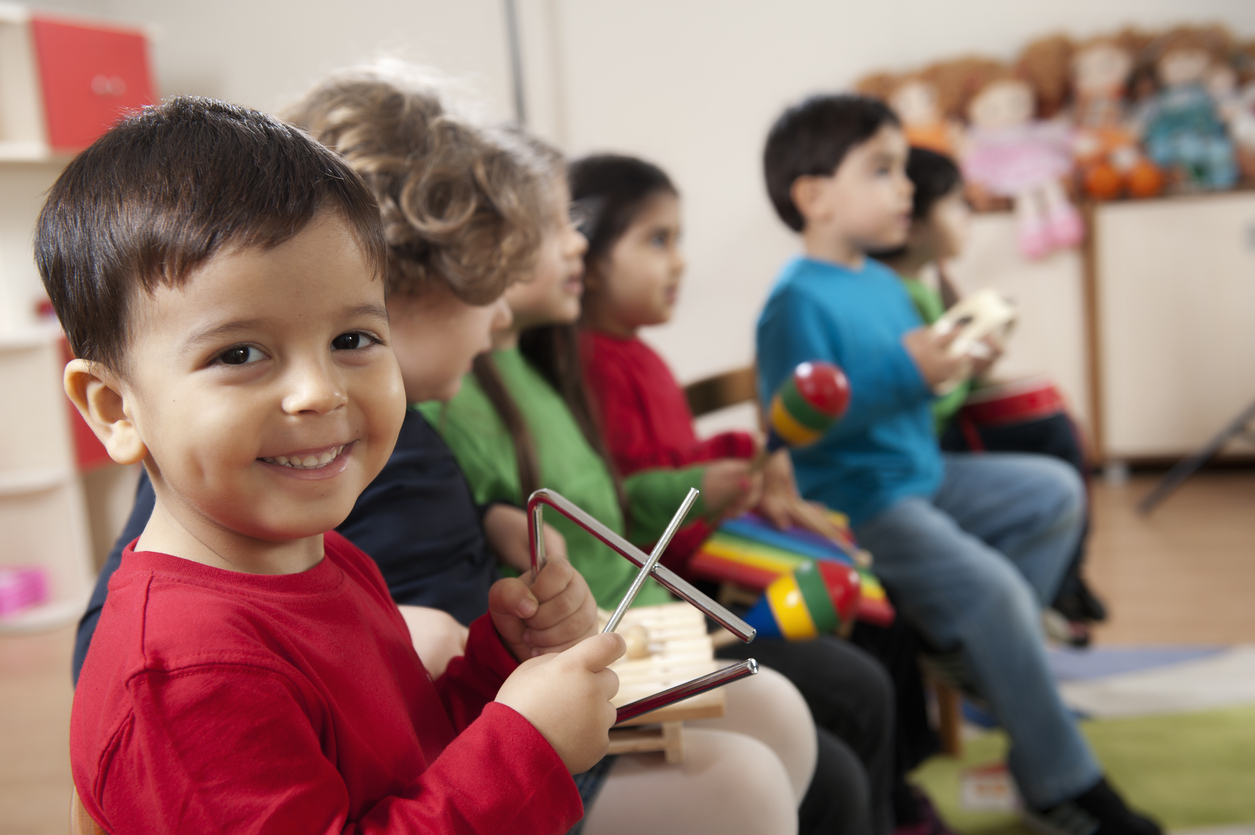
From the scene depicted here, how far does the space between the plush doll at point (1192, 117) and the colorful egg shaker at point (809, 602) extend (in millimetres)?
2640

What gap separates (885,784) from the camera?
1.09 metres

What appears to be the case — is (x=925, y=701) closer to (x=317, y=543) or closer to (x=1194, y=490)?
(x=317, y=543)

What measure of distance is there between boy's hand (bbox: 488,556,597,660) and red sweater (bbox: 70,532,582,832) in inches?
3.0

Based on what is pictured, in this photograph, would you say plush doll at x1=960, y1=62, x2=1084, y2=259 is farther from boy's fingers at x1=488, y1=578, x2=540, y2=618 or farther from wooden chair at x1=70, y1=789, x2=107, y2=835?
wooden chair at x1=70, y1=789, x2=107, y2=835

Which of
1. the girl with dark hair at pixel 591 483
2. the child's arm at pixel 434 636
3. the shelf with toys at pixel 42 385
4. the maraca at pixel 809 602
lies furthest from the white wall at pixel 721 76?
the child's arm at pixel 434 636

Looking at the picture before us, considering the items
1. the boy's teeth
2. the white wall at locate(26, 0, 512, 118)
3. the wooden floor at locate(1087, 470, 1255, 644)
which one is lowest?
the wooden floor at locate(1087, 470, 1255, 644)

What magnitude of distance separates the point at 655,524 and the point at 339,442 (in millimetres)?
754

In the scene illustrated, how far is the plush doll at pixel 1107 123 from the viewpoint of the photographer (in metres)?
2.98

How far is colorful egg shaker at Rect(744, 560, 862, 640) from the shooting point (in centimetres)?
86

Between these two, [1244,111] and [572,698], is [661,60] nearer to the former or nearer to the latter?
[1244,111]

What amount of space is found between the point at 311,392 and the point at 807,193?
129 centimetres

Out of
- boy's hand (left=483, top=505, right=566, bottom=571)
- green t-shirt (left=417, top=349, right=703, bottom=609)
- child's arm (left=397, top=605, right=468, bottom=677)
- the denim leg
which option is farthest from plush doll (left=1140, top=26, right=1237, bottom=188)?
child's arm (left=397, top=605, right=468, bottom=677)

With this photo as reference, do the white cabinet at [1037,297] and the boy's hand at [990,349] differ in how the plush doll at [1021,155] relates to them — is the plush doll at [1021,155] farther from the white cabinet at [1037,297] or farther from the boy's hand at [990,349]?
the boy's hand at [990,349]

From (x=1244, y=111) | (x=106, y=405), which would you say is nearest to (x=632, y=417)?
(x=106, y=405)
